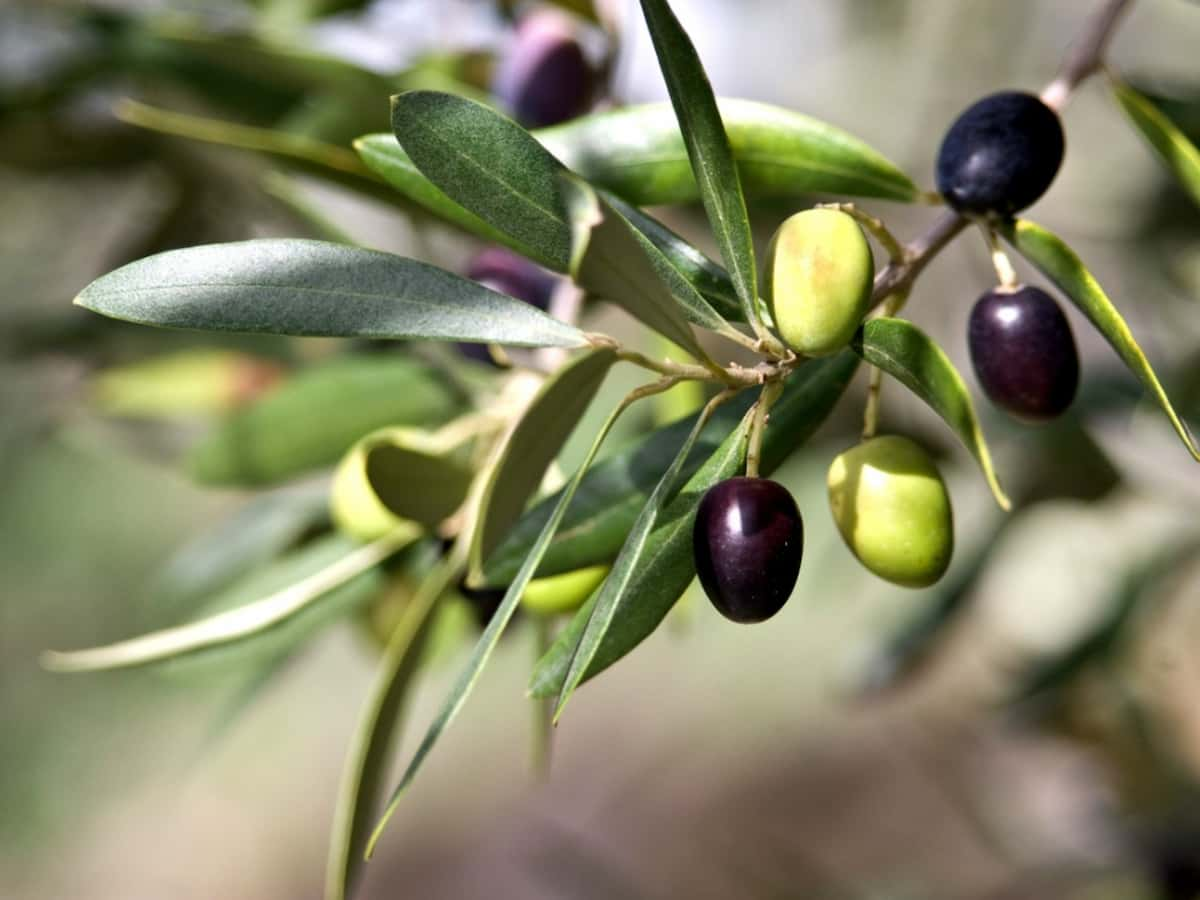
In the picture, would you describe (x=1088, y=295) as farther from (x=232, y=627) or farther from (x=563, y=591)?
(x=232, y=627)

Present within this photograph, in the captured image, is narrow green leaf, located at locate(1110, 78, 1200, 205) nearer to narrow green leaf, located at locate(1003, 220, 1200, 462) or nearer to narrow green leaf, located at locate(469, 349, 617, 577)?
narrow green leaf, located at locate(1003, 220, 1200, 462)

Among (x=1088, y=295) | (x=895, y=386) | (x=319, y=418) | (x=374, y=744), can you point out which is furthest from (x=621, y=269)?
(x=895, y=386)

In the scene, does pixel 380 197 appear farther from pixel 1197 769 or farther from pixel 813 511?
pixel 1197 769

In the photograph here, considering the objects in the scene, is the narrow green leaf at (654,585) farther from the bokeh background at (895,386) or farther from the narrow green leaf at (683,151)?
the bokeh background at (895,386)

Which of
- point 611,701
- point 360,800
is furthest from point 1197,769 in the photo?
point 611,701

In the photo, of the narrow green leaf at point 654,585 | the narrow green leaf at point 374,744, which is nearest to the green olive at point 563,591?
the narrow green leaf at point 374,744

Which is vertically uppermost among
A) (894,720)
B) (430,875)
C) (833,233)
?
(833,233)

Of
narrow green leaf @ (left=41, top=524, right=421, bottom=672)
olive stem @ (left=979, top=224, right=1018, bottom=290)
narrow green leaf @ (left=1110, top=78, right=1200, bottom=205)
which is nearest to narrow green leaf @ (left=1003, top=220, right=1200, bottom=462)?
olive stem @ (left=979, top=224, right=1018, bottom=290)
